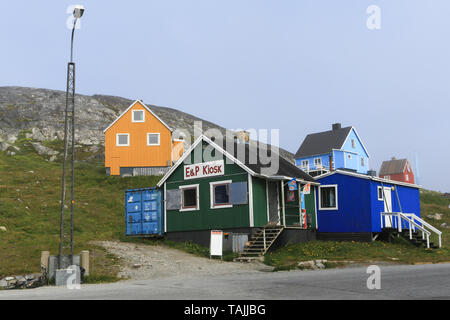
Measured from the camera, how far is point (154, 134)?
48.7 meters

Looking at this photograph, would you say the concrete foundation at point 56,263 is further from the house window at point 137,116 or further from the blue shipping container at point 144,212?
the house window at point 137,116

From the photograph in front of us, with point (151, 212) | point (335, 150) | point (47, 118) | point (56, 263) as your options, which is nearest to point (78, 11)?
point (56, 263)

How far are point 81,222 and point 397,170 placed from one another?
184 ft

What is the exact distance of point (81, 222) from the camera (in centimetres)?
3028

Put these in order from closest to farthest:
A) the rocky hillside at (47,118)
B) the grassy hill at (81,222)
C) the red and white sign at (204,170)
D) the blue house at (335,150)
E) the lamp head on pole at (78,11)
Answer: the lamp head on pole at (78,11) → the grassy hill at (81,222) → the red and white sign at (204,170) → the blue house at (335,150) → the rocky hillside at (47,118)

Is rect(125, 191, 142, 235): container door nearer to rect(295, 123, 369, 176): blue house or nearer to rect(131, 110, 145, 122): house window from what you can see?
rect(131, 110, 145, 122): house window

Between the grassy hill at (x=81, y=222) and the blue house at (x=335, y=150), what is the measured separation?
10.8 meters

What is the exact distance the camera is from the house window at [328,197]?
28.5m

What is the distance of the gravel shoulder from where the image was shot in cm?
1786

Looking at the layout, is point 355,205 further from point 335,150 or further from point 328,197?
point 335,150

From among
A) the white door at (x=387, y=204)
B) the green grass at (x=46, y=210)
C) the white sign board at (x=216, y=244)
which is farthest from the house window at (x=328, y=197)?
the green grass at (x=46, y=210)

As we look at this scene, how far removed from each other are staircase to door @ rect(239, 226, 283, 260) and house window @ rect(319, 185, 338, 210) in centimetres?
603
